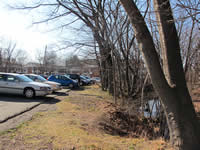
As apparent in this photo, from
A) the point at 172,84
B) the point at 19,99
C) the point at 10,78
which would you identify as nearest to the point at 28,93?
the point at 19,99

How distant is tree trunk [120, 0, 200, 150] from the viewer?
3078 mm

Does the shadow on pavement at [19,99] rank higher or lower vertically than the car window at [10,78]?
lower

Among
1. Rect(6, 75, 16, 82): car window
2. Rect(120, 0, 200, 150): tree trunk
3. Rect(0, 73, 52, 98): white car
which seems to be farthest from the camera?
Rect(6, 75, 16, 82): car window

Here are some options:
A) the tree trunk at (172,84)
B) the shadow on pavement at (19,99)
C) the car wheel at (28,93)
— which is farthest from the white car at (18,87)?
the tree trunk at (172,84)

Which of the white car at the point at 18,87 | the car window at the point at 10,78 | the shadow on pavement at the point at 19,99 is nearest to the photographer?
the shadow on pavement at the point at 19,99

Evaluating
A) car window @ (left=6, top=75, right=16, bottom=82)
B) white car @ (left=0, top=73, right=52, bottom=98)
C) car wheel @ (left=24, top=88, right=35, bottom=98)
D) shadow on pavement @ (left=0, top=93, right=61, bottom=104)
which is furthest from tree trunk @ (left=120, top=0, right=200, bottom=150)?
car window @ (left=6, top=75, right=16, bottom=82)

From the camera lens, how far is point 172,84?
3.14 meters

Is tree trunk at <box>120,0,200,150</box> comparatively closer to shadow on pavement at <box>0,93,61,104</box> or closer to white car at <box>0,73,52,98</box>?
shadow on pavement at <box>0,93,61,104</box>

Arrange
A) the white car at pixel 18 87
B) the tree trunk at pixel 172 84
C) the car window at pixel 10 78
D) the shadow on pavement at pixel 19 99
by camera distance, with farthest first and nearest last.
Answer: the car window at pixel 10 78 < the white car at pixel 18 87 < the shadow on pavement at pixel 19 99 < the tree trunk at pixel 172 84

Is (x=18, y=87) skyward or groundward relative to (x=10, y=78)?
groundward

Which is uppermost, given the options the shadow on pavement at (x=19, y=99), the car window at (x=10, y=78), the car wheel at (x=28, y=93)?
the car window at (x=10, y=78)

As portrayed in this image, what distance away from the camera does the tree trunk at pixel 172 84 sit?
3078 millimetres

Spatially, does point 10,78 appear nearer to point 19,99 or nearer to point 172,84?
point 19,99

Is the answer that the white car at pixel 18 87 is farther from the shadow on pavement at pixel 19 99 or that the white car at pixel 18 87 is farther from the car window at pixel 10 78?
the shadow on pavement at pixel 19 99
